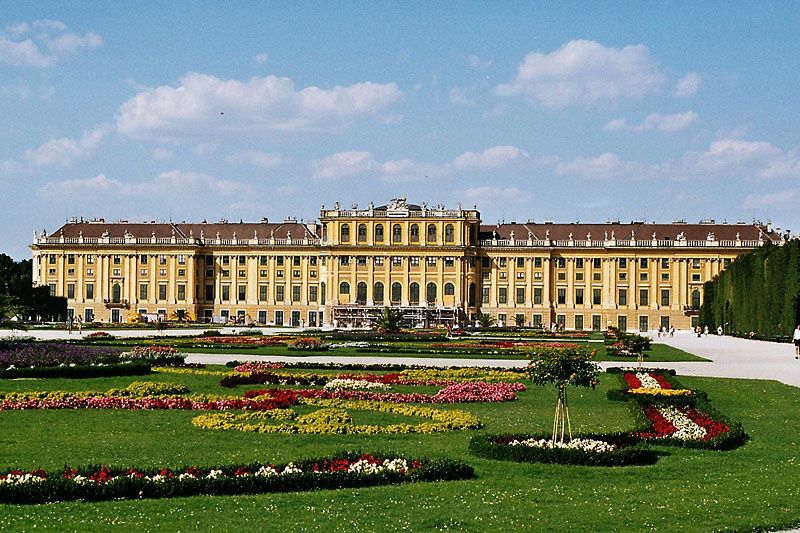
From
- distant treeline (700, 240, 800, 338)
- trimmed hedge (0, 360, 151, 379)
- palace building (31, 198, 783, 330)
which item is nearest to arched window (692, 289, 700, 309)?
palace building (31, 198, 783, 330)

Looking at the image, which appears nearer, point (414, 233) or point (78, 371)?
point (78, 371)

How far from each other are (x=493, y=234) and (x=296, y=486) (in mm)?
89875

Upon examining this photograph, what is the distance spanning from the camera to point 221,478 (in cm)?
1095

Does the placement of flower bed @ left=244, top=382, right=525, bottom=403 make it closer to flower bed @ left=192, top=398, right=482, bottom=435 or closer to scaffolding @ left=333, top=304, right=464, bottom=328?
flower bed @ left=192, top=398, right=482, bottom=435

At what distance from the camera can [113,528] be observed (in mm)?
9406

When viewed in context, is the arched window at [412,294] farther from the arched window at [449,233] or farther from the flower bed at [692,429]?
the flower bed at [692,429]

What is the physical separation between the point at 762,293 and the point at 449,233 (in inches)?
1551

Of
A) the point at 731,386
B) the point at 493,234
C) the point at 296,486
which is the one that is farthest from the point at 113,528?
the point at 493,234

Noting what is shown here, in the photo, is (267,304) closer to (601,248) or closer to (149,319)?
(149,319)

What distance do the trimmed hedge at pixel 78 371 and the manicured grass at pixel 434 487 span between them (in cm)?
670

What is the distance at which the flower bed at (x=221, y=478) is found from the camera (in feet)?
34.6

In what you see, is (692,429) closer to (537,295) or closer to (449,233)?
(449,233)

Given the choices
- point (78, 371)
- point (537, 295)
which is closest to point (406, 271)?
point (537, 295)

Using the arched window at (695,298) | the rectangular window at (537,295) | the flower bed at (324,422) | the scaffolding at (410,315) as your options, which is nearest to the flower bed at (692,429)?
the flower bed at (324,422)
